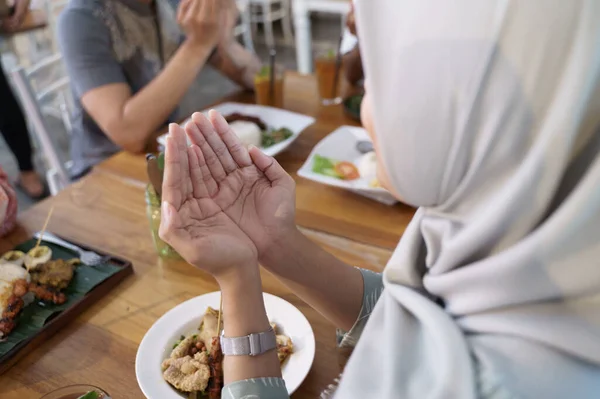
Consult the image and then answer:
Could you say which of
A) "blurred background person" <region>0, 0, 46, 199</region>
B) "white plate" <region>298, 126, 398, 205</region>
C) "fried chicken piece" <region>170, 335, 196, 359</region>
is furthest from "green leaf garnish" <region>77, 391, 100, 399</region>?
"blurred background person" <region>0, 0, 46, 199</region>

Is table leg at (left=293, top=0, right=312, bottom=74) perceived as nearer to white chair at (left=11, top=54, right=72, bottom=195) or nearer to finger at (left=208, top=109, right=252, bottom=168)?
white chair at (left=11, top=54, right=72, bottom=195)

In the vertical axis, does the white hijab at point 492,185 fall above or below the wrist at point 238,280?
above

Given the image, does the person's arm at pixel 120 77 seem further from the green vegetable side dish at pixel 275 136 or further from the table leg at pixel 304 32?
the table leg at pixel 304 32

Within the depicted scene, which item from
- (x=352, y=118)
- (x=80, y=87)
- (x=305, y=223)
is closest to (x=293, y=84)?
(x=352, y=118)

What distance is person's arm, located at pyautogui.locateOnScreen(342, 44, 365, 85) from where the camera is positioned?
1699mm

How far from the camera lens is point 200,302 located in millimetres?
882

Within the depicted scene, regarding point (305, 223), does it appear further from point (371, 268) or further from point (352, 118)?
point (352, 118)

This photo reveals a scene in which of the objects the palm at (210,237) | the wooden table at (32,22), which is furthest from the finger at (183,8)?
the wooden table at (32,22)

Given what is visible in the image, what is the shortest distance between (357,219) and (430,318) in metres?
0.56

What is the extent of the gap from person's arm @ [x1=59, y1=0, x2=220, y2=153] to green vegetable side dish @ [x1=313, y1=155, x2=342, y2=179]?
52 cm

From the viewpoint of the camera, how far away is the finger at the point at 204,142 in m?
0.79

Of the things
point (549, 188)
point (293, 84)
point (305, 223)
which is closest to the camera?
point (549, 188)

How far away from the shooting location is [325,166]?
1.27 m

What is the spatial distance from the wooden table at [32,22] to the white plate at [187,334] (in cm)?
314
